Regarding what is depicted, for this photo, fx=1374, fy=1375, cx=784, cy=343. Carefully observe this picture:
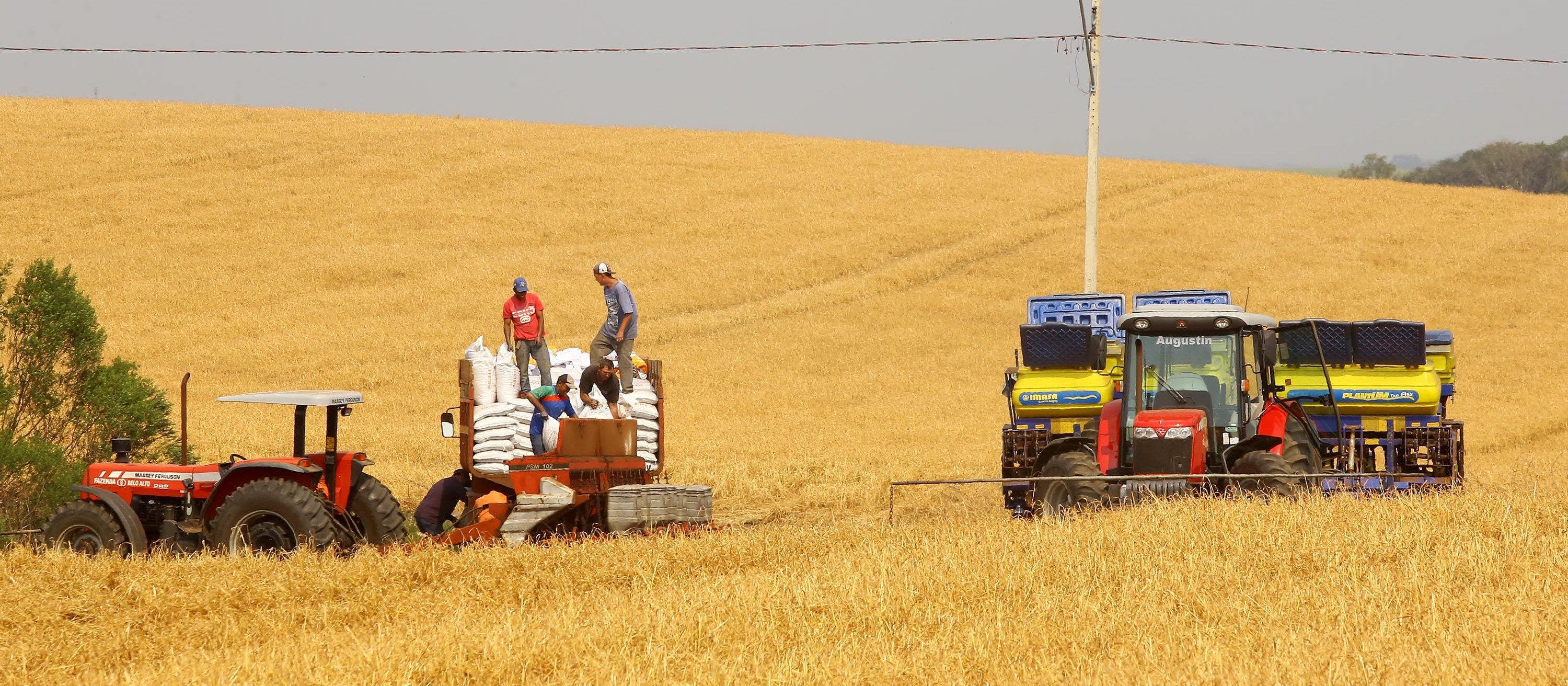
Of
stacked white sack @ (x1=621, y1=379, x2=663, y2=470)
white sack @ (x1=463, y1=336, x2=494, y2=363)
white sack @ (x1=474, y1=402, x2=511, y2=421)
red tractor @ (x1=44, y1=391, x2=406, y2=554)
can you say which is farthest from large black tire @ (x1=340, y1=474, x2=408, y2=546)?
stacked white sack @ (x1=621, y1=379, x2=663, y2=470)

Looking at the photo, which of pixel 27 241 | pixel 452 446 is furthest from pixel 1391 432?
pixel 27 241

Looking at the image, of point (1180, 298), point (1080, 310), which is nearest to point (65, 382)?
point (1080, 310)

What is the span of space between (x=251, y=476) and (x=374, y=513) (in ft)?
2.99

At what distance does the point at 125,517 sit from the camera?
9.67 meters

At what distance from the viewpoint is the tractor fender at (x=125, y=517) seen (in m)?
9.57

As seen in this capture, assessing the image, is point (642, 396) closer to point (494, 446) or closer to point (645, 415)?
point (645, 415)

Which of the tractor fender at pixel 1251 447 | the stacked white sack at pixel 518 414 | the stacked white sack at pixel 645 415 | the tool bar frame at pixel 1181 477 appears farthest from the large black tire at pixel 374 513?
the tractor fender at pixel 1251 447

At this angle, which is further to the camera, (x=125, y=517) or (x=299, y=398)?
(x=299, y=398)

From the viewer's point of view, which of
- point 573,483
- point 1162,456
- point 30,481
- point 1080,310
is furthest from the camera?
point 1080,310

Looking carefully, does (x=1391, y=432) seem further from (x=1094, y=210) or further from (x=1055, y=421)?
(x=1094, y=210)

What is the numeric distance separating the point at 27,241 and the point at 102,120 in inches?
674

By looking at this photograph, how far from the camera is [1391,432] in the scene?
13188mm

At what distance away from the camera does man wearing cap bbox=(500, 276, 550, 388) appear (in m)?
13.2

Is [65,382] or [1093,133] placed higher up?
[1093,133]
